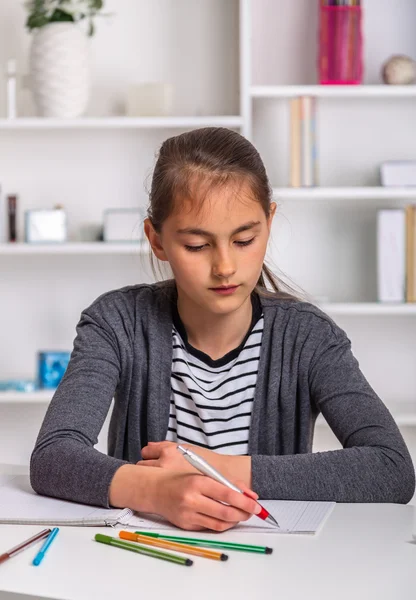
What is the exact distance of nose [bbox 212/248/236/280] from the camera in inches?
51.8

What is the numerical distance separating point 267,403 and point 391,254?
1403 millimetres

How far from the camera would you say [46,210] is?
284cm

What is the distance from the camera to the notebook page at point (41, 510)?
107cm

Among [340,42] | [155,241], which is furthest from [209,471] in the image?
[340,42]

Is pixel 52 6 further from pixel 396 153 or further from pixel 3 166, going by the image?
pixel 396 153

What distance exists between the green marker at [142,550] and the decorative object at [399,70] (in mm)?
2181

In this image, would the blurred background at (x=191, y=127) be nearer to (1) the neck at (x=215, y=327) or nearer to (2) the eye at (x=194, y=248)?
(1) the neck at (x=215, y=327)

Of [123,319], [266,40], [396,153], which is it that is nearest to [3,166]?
[266,40]

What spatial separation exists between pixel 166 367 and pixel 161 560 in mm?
621

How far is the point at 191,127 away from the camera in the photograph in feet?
9.43

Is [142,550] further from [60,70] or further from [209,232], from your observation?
[60,70]

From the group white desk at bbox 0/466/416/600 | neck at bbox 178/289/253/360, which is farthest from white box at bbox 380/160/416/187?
white desk at bbox 0/466/416/600

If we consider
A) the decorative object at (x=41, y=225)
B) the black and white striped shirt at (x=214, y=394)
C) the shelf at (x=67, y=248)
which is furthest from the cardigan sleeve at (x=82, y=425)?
the decorative object at (x=41, y=225)

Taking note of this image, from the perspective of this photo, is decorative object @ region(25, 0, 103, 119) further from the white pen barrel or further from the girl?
the white pen barrel
